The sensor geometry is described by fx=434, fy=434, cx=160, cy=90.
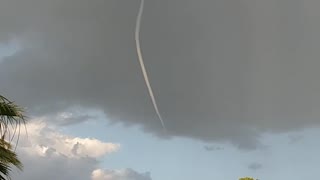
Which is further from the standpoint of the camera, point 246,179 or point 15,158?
point 246,179

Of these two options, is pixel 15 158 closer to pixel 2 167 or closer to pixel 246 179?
pixel 2 167

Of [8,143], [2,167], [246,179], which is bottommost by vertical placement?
[2,167]

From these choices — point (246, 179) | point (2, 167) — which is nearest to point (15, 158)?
point (2, 167)

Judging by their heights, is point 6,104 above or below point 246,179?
below

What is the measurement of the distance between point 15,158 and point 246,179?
6620 centimetres

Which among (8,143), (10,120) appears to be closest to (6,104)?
(10,120)

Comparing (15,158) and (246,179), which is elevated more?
(246,179)

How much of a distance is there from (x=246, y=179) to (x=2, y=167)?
66.5 metres

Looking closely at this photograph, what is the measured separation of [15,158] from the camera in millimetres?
12586

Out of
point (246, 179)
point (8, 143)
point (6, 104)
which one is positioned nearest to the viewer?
point (6, 104)

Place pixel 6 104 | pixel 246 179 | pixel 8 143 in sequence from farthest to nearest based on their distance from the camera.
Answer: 1. pixel 246 179
2. pixel 8 143
3. pixel 6 104

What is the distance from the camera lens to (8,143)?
42.6 feet

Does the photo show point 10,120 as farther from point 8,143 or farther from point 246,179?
point 246,179

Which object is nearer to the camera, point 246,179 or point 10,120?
point 10,120
